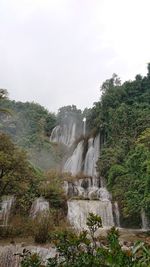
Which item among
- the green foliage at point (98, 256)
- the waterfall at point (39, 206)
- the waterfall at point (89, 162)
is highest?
the waterfall at point (89, 162)

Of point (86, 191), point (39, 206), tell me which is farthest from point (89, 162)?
point (39, 206)

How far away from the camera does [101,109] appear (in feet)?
97.9

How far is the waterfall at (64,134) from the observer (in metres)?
34.3

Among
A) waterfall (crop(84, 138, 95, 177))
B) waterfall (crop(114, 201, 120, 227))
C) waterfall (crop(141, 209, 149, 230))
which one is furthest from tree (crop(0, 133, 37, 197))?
waterfall (crop(84, 138, 95, 177))

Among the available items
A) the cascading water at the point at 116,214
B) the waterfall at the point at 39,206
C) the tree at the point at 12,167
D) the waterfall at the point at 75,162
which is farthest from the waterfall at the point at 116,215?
the waterfall at the point at 75,162

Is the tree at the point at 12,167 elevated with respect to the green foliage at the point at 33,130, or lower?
lower

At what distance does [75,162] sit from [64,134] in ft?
25.1

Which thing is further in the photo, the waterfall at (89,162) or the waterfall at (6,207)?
→ the waterfall at (89,162)

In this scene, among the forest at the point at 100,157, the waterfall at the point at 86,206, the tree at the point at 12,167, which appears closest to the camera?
the tree at the point at 12,167

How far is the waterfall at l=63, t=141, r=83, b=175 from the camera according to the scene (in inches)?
1079

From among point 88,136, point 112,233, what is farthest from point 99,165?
point 112,233

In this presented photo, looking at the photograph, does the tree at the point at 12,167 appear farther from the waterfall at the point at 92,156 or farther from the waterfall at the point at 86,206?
the waterfall at the point at 92,156

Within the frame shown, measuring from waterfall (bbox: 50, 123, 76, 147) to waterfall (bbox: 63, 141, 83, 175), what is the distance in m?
4.43

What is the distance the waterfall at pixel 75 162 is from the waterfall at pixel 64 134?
14.5ft
